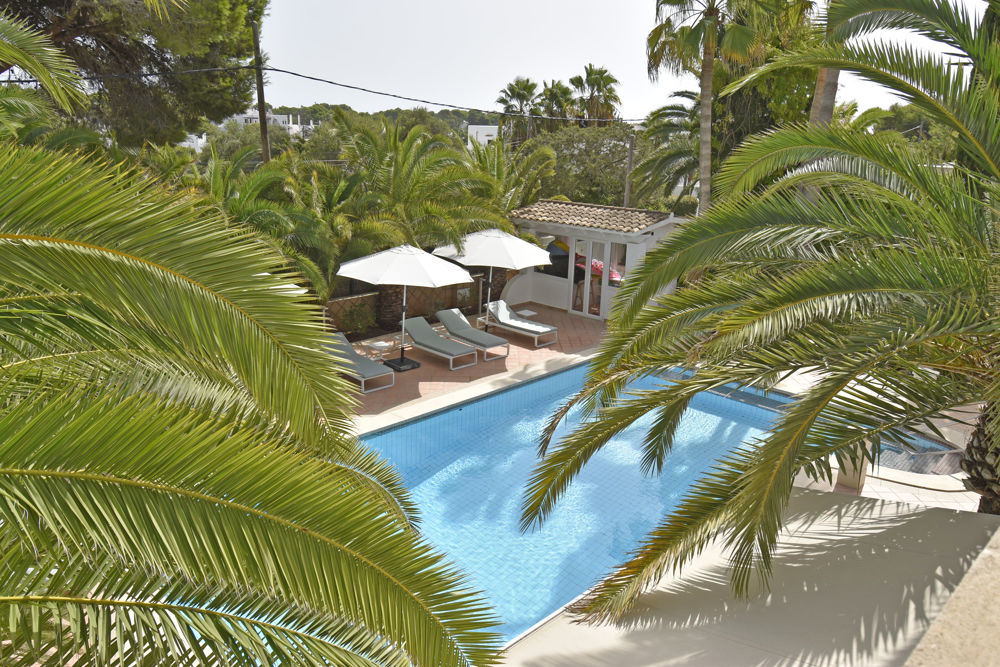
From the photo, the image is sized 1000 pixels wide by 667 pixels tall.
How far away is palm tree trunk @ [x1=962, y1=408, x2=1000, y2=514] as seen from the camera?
5285 mm

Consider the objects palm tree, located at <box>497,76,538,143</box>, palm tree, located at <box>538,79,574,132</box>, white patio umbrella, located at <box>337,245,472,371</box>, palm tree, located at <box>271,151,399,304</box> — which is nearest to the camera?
white patio umbrella, located at <box>337,245,472,371</box>

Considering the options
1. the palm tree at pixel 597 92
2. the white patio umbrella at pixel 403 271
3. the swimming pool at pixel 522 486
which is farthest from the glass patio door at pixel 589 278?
the palm tree at pixel 597 92

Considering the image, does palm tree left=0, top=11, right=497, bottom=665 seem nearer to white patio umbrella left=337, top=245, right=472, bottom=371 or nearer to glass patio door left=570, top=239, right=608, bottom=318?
white patio umbrella left=337, top=245, right=472, bottom=371

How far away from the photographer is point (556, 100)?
4456 cm

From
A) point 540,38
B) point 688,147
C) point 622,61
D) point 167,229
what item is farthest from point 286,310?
point 622,61

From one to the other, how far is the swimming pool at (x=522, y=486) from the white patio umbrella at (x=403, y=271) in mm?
2282

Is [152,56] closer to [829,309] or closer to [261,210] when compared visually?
[261,210]

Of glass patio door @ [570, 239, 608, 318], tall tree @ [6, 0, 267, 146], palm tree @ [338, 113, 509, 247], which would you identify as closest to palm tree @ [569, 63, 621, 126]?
tall tree @ [6, 0, 267, 146]

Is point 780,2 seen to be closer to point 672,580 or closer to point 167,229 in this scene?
point 672,580

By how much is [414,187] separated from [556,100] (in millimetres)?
30709

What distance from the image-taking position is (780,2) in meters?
14.3

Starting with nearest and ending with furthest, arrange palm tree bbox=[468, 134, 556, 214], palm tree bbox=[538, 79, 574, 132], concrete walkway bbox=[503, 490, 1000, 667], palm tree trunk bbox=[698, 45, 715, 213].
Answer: concrete walkway bbox=[503, 490, 1000, 667] → palm tree trunk bbox=[698, 45, 715, 213] → palm tree bbox=[468, 134, 556, 214] → palm tree bbox=[538, 79, 574, 132]

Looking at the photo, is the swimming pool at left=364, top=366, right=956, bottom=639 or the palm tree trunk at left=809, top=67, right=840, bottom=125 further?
the palm tree trunk at left=809, top=67, right=840, bottom=125

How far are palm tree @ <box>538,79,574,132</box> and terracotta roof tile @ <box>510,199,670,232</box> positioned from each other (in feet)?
83.4
